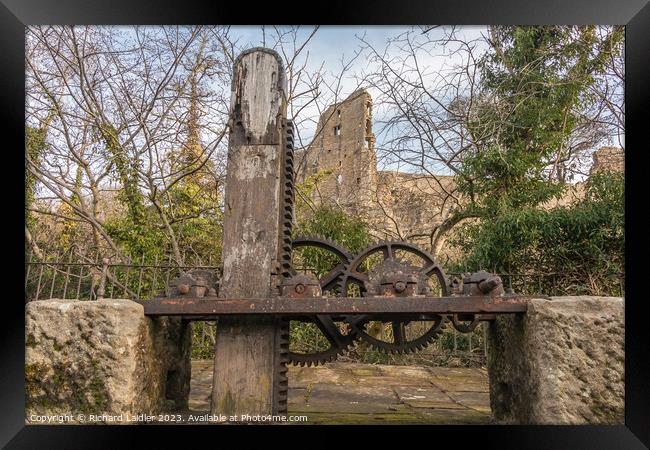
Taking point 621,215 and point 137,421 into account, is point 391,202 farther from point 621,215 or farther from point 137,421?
point 137,421

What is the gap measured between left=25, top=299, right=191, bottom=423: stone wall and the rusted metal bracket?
0.23 metres

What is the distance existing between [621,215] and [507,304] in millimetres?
5545

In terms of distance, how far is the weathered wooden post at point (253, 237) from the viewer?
9.36 feet

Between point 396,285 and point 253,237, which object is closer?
point 396,285

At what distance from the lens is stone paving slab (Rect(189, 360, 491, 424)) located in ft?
11.8

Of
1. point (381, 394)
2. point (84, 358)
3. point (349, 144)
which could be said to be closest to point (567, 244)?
point (381, 394)

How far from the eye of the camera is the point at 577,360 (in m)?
2.49

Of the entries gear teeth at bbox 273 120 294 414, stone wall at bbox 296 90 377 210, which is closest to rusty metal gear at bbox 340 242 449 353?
gear teeth at bbox 273 120 294 414

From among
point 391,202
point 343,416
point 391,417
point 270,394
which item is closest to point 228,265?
point 270,394

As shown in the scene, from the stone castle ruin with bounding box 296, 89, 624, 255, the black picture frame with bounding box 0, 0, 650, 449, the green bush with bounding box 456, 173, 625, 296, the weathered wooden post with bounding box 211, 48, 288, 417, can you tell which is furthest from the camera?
the stone castle ruin with bounding box 296, 89, 624, 255

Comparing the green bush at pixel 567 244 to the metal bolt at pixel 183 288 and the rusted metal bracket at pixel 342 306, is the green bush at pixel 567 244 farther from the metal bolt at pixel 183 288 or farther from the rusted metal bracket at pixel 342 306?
the metal bolt at pixel 183 288

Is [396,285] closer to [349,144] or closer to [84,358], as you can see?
[84,358]

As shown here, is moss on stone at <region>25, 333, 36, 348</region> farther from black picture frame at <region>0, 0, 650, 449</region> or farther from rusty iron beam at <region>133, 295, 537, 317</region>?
rusty iron beam at <region>133, 295, 537, 317</region>
